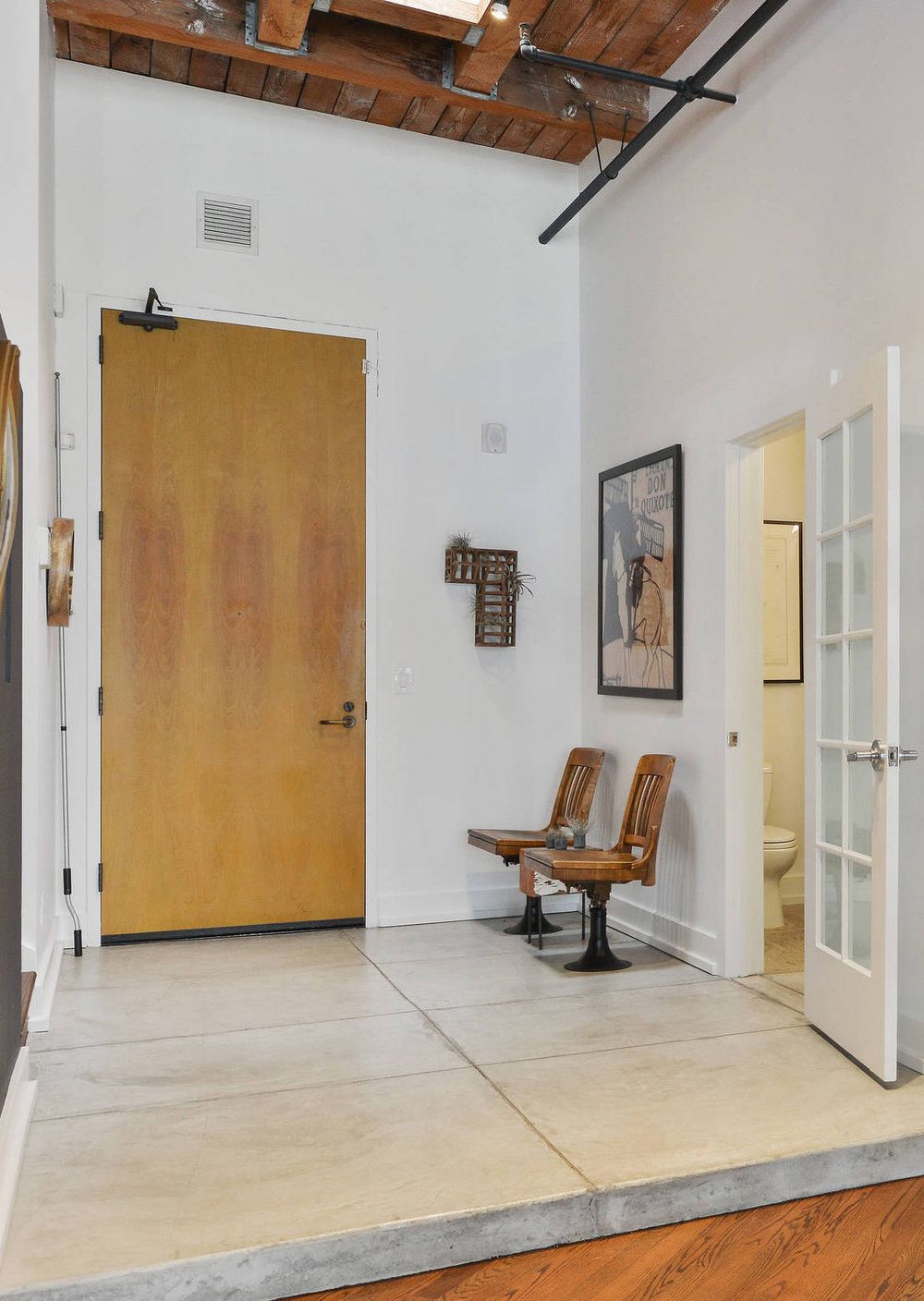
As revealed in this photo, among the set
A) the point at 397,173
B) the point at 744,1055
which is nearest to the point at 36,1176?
the point at 744,1055

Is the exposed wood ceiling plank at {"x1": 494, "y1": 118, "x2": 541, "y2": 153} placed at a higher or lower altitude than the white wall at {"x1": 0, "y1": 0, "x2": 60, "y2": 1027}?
higher

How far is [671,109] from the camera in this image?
3842 millimetres

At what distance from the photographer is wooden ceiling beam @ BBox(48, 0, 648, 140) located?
3.81 meters

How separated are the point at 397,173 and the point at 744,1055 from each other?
4.05 meters

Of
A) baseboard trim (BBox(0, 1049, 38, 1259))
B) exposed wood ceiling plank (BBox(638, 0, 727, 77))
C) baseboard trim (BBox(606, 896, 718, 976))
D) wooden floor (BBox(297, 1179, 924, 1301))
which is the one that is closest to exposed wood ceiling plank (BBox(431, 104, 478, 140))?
exposed wood ceiling plank (BBox(638, 0, 727, 77))

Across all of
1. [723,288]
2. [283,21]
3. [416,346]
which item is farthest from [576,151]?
[283,21]

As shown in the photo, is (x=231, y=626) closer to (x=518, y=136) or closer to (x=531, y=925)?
(x=531, y=925)

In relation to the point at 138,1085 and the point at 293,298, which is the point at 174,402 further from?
the point at 138,1085

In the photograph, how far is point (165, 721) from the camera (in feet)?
14.3

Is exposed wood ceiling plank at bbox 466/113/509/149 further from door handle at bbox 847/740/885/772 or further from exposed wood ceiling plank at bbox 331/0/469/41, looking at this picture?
door handle at bbox 847/740/885/772

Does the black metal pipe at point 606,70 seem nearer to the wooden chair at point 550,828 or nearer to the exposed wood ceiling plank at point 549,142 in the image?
the exposed wood ceiling plank at point 549,142

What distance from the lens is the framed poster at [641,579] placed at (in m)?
4.16

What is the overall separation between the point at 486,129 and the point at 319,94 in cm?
79

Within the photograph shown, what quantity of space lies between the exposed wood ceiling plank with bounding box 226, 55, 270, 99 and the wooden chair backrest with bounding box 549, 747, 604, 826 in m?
3.30
